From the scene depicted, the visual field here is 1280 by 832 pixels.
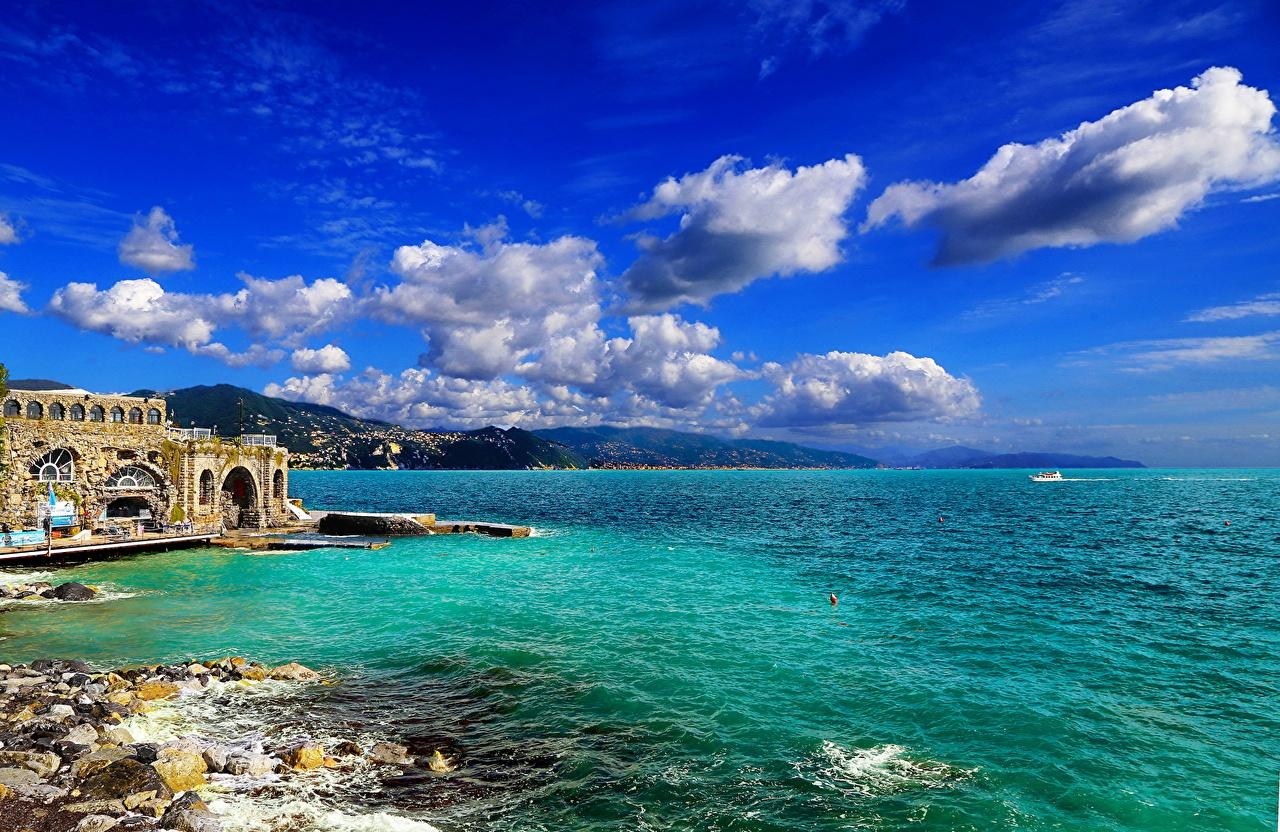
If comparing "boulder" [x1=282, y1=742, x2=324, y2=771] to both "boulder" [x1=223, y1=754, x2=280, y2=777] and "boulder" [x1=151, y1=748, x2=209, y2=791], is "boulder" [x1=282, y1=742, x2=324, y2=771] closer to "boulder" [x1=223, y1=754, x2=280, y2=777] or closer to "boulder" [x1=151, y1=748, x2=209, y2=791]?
"boulder" [x1=223, y1=754, x2=280, y2=777]

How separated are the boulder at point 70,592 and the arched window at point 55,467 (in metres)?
20.4

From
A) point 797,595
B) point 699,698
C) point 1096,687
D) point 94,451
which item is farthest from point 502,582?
point 94,451

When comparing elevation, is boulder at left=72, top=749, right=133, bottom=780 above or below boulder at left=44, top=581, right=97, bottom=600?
above

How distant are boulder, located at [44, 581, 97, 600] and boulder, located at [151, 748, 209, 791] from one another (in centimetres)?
2502

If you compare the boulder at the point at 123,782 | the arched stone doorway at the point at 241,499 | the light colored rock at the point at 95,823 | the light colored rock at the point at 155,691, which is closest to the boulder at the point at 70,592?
the light colored rock at the point at 155,691

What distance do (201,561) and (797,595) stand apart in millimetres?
40577

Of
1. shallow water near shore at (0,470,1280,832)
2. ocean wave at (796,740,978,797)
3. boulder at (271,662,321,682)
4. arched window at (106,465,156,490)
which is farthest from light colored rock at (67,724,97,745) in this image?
arched window at (106,465,156,490)

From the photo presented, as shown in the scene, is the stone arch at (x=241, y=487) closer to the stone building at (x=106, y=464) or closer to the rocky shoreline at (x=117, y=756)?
the stone building at (x=106, y=464)

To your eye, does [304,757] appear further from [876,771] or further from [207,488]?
[207,488]

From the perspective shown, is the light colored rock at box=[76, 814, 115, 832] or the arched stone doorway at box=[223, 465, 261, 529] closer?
the light colored rock at box=[76, 814, 115, 832]

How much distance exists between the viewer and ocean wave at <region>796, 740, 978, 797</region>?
15.0 meters

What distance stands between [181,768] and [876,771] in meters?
15.5

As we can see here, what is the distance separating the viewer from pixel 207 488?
58.2 m

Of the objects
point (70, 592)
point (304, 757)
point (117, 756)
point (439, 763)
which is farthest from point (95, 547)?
point (439, 763)
